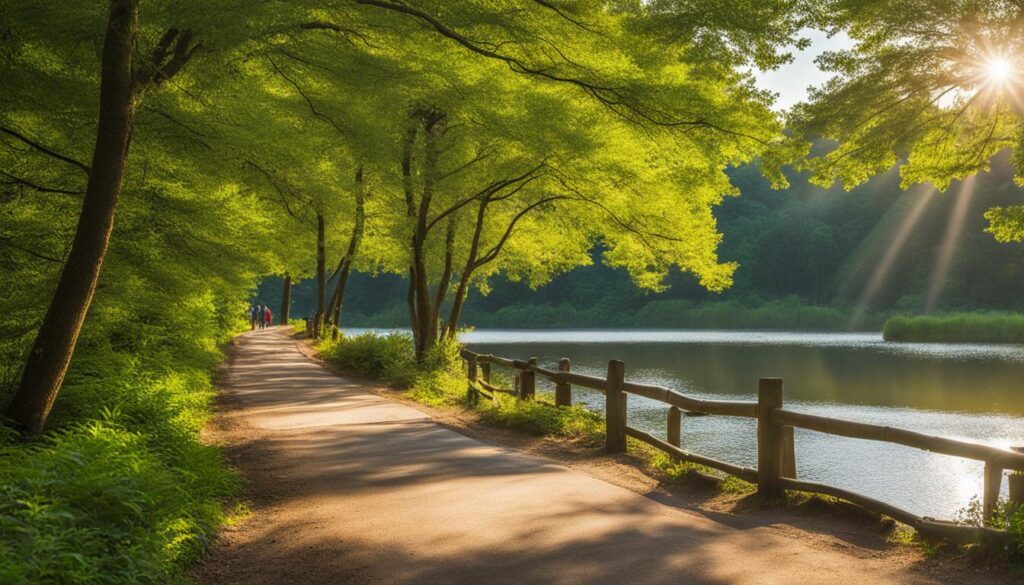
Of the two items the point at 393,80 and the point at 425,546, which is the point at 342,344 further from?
the point at 425,546

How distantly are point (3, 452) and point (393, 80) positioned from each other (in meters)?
6.28

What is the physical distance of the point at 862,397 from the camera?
27.0 metres

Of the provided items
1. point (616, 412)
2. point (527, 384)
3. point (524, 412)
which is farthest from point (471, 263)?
point (616, 412)

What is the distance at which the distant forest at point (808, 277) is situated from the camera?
88375 mm

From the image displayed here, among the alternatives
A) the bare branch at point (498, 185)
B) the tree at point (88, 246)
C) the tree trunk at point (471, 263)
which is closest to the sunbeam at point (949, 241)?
the tree trunk at point (471, 263)

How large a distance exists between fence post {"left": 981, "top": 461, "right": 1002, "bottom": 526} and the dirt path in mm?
800

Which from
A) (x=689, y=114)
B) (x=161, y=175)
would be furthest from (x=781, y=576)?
(x=161, y=175)

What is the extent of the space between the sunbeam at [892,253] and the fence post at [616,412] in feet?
298

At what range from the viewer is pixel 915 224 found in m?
97.9

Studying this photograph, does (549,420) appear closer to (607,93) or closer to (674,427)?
(674,427)

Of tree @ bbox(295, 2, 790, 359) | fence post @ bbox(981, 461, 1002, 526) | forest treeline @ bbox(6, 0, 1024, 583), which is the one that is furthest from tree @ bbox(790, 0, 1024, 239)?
fence post @ bbox(981, 461, 1002, 526)

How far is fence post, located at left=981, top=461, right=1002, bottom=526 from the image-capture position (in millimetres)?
6344

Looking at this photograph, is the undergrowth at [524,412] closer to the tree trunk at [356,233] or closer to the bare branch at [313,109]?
the tree trunk at [356,233]

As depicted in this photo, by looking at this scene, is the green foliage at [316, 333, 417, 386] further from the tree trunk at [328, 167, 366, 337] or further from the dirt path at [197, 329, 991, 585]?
the dirt path at [197, 329, 991, 585]
